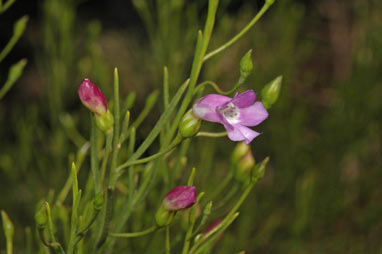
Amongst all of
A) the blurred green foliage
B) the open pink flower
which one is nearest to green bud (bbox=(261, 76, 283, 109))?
the open pink flower

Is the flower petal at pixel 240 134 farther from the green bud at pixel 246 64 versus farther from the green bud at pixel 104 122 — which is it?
the green bud at pixel 104 122

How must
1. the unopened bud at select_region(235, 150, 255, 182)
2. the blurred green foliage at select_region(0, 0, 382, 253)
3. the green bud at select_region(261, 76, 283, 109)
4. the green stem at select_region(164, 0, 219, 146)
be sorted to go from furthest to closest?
1. the blurred green foliage at select_region(0, 0, 382, 253)
2. the unopened bud at select_region(235, 150, 255, 182)
3. the green bud at select_region(261, 76, 283, 109)
4. the green stem at select_region(164, 0, 219, 146)

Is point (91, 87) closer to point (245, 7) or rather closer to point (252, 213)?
point (252, 213)

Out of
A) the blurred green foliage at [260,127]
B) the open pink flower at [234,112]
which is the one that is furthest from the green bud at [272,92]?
the blurred green foliage at [260,127]

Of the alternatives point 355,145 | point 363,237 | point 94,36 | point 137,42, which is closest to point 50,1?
point 94,36

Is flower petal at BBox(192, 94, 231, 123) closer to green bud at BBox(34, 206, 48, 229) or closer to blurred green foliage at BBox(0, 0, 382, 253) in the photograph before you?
green bud at BBox(34, 206, 48, 229)

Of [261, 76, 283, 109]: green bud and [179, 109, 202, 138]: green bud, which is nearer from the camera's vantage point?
[179, 109, 202, 138]: green bud
